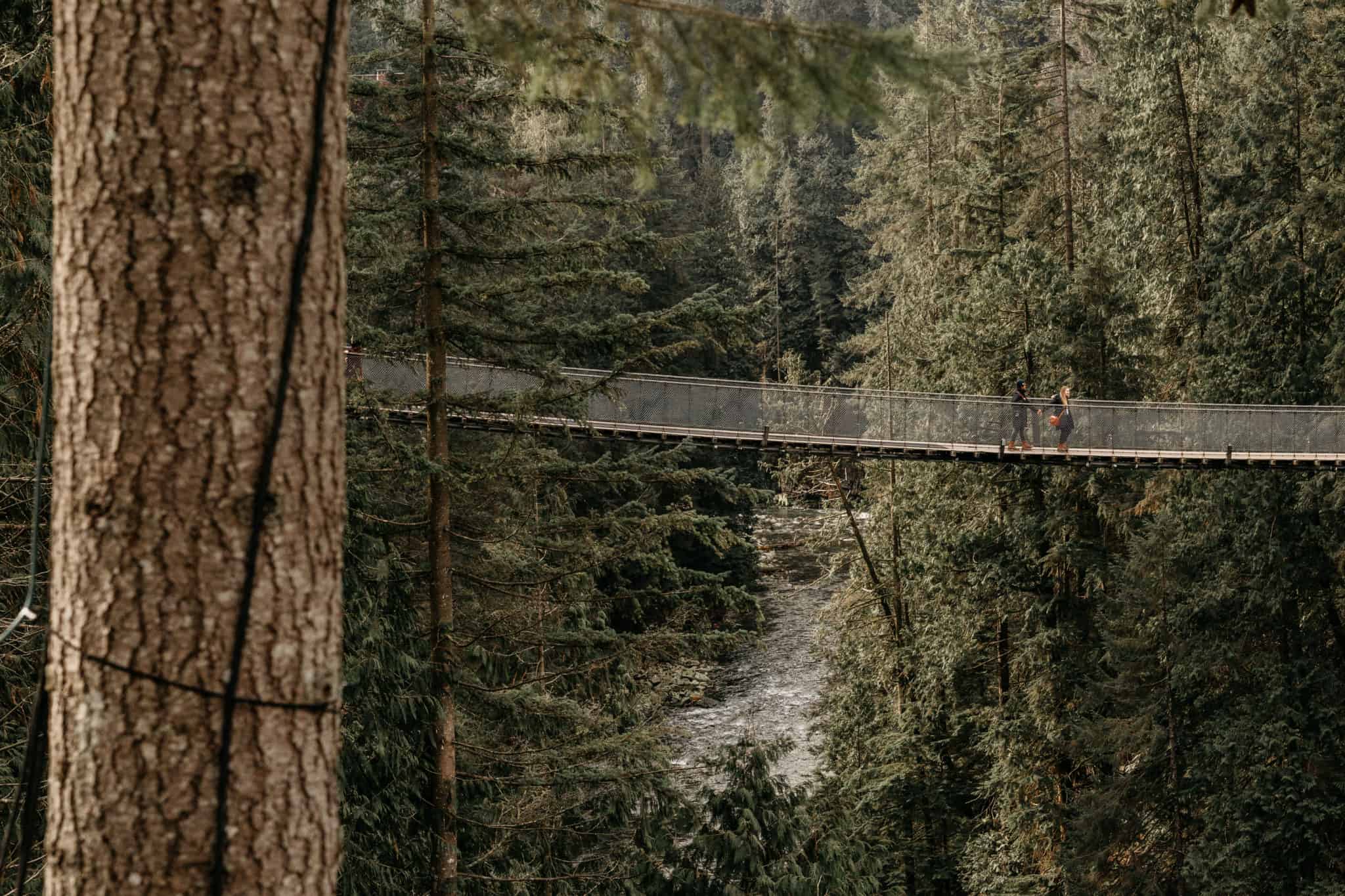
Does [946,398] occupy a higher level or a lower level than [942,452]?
higher

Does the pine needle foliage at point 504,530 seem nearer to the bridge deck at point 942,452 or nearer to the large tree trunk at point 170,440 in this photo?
the bridge deck at point 942,452

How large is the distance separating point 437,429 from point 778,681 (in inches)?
541

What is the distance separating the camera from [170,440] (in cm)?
153

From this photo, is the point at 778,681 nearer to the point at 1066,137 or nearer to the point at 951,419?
the point at 951,419

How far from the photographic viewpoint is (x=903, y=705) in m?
15.5

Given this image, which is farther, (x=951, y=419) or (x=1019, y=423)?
(x=951, y=419)

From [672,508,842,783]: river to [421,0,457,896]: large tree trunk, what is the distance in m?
7.02

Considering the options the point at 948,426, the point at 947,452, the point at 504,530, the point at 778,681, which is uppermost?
the point at 948,426

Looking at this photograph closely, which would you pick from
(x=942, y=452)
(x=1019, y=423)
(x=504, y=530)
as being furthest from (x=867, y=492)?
(x=504, y=530)

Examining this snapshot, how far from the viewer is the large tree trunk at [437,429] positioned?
263 inches

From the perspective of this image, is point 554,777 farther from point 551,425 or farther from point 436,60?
point 436,60

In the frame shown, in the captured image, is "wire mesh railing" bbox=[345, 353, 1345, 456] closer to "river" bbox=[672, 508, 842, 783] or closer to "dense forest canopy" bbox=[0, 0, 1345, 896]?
"dense forest canopy" bbox=[0, 0, 1345, 896]

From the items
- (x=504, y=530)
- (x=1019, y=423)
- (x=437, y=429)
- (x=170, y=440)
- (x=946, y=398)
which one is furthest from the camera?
(x=946, y=398)

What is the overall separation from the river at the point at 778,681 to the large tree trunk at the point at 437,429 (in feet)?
23.0
